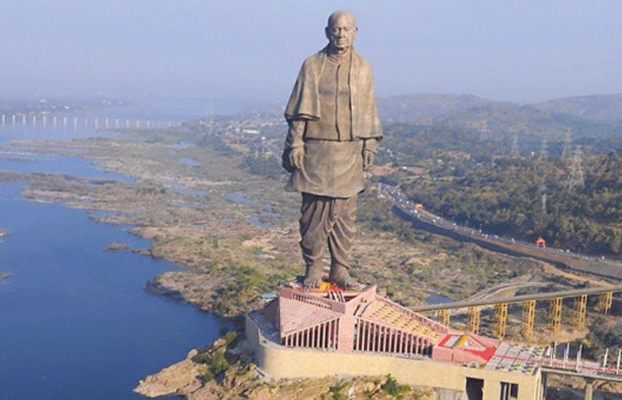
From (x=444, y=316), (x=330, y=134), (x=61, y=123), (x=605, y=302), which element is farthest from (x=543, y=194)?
(x=61, y=123)

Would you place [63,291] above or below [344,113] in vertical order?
below

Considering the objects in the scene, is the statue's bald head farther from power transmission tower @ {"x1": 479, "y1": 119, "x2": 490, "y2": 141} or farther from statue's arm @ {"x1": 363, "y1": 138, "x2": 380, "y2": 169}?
power transmission tower @ {"x1": 479, "y1": 119, "x2": 490, "y2": 141}

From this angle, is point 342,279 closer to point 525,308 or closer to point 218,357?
point 218,357

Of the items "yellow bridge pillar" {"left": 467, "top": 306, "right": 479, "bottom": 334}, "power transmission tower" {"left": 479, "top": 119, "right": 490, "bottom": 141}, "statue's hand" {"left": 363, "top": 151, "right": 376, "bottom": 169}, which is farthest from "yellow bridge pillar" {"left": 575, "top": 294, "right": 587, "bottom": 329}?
"power transmission tower" {"left": 479, "top": 119, "right": 490, "bottom": 141}

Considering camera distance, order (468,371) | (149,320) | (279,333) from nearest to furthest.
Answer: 1. (468,371)
2. (279,333)
3. (149,320)

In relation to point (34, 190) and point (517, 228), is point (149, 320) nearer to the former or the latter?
point (517, 228)

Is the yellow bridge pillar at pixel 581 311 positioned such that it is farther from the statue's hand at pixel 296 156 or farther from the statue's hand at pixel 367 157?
the statue's hand at pixel 296 156

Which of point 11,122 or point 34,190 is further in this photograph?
point 11,122

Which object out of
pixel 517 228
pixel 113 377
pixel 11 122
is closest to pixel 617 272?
pixel 517 228
